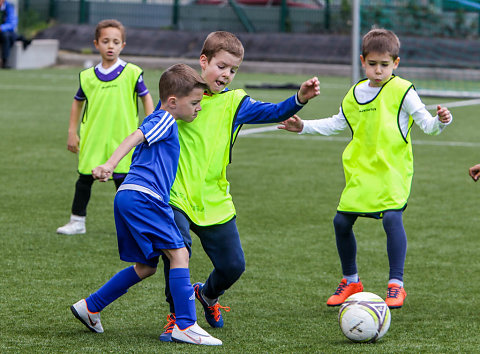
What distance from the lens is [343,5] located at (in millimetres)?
25562

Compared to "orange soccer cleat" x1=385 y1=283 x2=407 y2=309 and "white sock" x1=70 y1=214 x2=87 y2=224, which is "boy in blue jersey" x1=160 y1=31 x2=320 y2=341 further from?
"white sock" x1=70 y1=214 x2=87 y2=224

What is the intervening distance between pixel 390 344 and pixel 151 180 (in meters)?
1.36

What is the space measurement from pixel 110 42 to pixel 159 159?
2.75 meters

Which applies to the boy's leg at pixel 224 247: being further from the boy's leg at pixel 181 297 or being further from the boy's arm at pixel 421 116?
the boy's arm at pixel 421 116

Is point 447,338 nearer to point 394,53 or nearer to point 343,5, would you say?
point 394,53

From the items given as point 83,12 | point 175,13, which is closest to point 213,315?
point 175,13

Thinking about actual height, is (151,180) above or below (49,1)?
above

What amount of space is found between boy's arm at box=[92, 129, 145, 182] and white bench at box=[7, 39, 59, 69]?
20.8m

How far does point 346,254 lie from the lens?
205 inches

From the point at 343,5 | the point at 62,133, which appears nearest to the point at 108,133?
the point at 62,133

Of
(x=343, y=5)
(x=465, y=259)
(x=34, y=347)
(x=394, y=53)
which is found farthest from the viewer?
(x=343, y=5)

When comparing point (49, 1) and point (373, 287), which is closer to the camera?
point (373, 287)

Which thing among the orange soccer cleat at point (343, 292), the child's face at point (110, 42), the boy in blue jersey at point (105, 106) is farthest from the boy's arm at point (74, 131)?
the orange soccer cleat at point (343, 292)

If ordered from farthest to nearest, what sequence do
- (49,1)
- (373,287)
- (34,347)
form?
(49,1), (373,287), (34,347)
